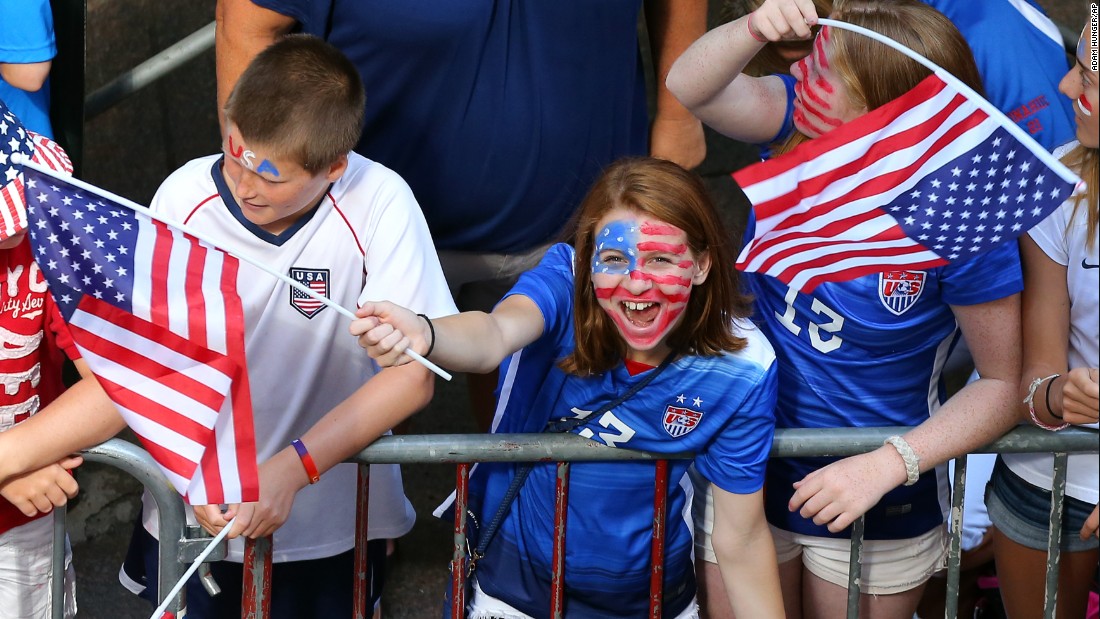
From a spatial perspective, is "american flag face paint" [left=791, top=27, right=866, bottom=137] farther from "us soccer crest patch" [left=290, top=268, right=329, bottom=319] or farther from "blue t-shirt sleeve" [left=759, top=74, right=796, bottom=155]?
"us soccer crest patch" [left=290, top=268, right=329, bottom=319]

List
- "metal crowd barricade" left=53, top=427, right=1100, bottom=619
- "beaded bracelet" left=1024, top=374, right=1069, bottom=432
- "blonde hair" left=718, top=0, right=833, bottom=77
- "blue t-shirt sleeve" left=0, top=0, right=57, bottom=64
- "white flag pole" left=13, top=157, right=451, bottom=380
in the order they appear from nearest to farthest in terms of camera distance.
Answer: "white flag pole" left=13, top=157, right=451, bottom=380 < "metal crowd barricade" left=53, top=427, right=1100, bottom=619 < "beaded bracelet" left=1024, top=374, right=1069, bottom=432 < "blonde hair" left=718, top=0, right=833, bottom=77 < "blue t-shirt sleeve" left=0, top=0, right=57, bottom=64

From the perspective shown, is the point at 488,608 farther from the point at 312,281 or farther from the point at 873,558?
the point at 873,558

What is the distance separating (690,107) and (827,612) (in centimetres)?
128

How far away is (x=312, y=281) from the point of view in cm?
312

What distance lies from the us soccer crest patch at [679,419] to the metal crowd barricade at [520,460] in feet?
0.22

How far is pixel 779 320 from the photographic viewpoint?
132 inches

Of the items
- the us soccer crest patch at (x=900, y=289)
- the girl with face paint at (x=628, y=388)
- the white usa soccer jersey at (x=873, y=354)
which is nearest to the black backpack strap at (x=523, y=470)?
the girl with face paint at (x=628, y=388)

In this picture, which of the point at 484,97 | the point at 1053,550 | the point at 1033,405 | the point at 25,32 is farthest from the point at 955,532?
the point at 25,32

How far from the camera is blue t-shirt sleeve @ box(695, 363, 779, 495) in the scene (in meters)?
3.03

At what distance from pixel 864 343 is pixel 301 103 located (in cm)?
139

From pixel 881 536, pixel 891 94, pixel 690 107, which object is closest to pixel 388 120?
pixel 690 107

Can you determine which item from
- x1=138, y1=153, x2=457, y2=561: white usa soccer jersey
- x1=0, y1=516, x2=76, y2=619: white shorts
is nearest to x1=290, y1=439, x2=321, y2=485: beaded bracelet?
x1=138, y1=153, x2=457, y2=561: white usa soccer jersey

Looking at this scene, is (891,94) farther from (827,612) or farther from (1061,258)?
(827,612)

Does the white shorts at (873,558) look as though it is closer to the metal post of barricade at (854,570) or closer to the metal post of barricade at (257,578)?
the metal post of barricade at (854,570)
